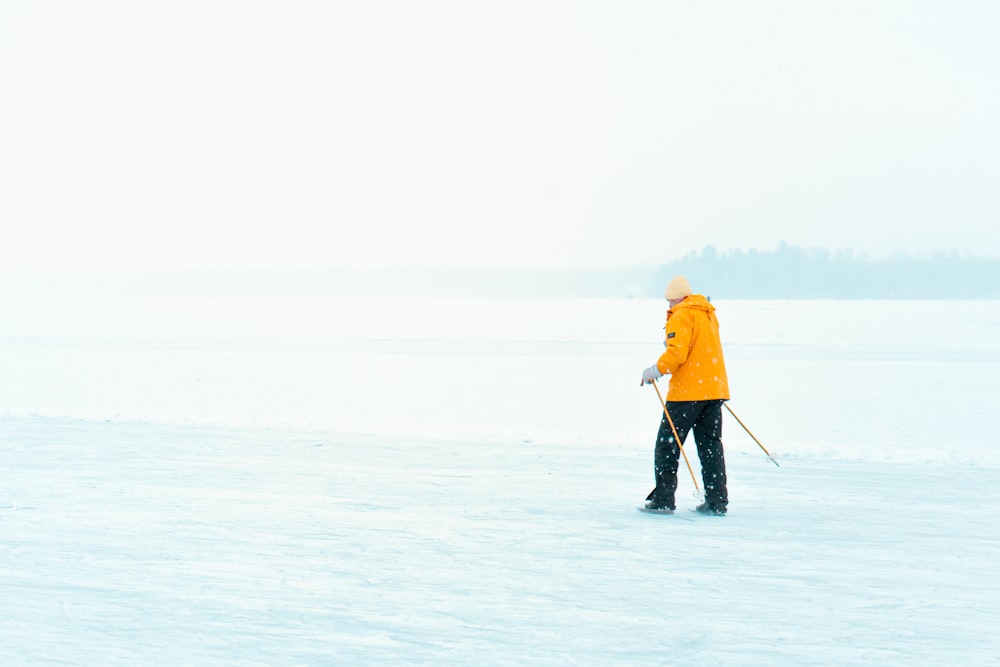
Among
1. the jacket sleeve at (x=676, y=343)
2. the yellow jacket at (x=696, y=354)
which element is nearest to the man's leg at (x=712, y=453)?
the yellow jacket at (x=696, y=354)

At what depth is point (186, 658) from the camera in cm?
350

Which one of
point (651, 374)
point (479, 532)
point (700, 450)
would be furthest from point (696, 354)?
point (479, 532)

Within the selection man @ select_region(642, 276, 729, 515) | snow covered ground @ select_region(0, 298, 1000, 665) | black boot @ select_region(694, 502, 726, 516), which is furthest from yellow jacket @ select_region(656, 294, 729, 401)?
snow covered ground @ select_region(0, 298, 1000, 665)

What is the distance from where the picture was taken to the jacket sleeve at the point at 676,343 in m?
5.79

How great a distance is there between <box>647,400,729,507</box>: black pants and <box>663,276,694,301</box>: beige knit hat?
641 millimetres

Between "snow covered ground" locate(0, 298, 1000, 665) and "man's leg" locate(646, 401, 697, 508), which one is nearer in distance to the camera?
"snow covered ground" locate(0, 298, 1000, 665)

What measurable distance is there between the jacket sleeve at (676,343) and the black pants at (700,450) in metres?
0.32

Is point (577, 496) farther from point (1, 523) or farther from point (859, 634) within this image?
point (1, 523)

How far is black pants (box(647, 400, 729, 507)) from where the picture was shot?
19.5 feet

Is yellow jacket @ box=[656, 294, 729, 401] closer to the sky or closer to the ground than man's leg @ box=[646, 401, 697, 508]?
closer to the sky

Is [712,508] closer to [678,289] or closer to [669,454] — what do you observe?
[669,454]

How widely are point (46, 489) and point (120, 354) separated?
16.6 meters

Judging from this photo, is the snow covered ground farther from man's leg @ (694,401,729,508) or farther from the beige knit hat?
the beige knit hat

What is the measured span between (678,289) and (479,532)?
189 cm
